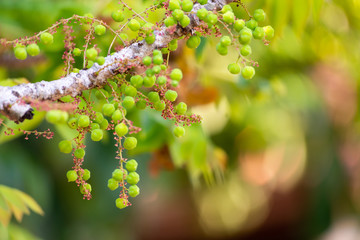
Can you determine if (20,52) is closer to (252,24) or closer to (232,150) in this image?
(252,24)

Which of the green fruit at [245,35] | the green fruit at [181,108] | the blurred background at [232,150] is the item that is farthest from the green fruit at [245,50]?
the blurred background at [232,150]

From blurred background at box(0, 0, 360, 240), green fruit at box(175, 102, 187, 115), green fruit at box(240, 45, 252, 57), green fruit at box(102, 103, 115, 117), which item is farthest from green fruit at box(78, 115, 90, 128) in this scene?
blurred background at box(0, 0, 360, 240)

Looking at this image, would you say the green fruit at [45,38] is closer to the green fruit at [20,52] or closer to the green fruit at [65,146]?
the green fruit at [20,52]

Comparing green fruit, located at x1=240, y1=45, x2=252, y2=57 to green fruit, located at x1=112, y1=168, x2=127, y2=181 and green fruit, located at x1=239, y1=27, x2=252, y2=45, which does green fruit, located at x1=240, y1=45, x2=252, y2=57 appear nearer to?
green fruit, located at x1=239, y1=27, x2=252, y2=45

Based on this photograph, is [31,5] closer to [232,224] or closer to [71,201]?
[71,201]

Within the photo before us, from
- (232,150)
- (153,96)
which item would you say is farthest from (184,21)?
(232,150)
